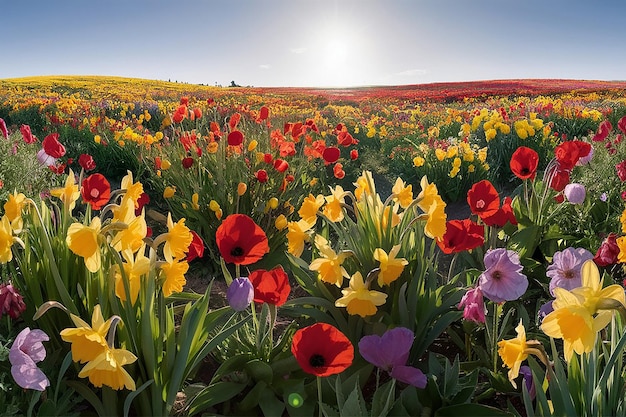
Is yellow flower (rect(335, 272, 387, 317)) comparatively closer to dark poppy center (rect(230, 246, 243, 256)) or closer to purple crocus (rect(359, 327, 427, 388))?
purple crocus (rect(359, 327, 427, 388))

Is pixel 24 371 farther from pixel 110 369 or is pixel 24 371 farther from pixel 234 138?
pixel 234 138

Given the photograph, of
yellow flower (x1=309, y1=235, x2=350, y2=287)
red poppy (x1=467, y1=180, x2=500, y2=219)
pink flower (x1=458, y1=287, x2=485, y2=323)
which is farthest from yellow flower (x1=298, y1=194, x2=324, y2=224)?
pink flower (x1=458, y1=287, x2=485, y2=323)

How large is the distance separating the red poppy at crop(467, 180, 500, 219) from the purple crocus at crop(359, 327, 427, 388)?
820 mm

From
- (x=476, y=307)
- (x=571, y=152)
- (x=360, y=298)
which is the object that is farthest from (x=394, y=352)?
(x=571, y=152)

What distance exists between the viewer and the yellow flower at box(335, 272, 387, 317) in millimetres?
1728

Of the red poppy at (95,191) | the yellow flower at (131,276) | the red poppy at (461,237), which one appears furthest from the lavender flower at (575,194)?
the red poppy at (95,191)

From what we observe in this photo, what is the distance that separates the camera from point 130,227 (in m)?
1.53

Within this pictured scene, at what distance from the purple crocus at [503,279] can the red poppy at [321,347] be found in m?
0.60

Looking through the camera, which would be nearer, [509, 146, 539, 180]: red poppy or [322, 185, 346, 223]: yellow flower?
[322, 185, 346, 223]: yellow flower

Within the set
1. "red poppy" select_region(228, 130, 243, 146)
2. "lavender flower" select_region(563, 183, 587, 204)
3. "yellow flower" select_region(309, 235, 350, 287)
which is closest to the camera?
"yellow flower" select_region(309, 235, 350, 287)

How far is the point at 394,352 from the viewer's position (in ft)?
5.04

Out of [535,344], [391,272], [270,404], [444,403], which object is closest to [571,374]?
[535,344]

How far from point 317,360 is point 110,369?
19.8 inches

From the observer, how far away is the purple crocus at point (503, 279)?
1.69m
